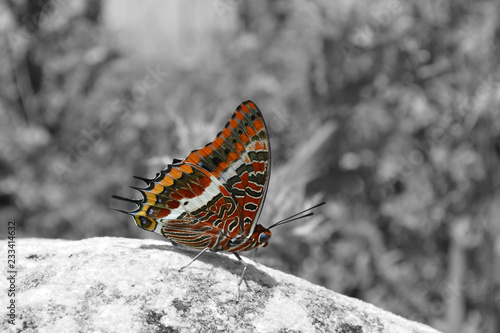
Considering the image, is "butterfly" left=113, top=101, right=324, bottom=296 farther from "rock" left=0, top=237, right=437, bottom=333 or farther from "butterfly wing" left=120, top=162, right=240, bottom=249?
"rock" left=0, top=237, right=437, bottom=333

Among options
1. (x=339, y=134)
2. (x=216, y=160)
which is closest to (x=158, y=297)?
(x=216, y=160)

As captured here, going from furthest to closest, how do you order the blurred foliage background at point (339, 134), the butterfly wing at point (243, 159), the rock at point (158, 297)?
the blurred foliage background at point (339, 134) → the butterfly wing at point (243, 159) → the rock at point (158, 297)

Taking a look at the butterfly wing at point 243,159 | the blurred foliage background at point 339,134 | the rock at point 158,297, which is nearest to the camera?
the rock at point 158,297

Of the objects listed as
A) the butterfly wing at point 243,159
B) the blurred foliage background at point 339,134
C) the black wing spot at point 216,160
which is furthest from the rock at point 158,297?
the blurred foliage background at point 339,134

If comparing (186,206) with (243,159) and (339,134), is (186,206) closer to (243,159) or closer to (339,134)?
(243,159)

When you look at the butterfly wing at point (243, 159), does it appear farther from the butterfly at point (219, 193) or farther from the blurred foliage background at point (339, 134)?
the blurred foliage background at point (339, 134)

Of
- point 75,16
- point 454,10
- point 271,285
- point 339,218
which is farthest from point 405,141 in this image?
point 75,16

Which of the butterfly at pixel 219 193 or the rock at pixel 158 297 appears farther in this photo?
the butterfly at pixel 219 193
